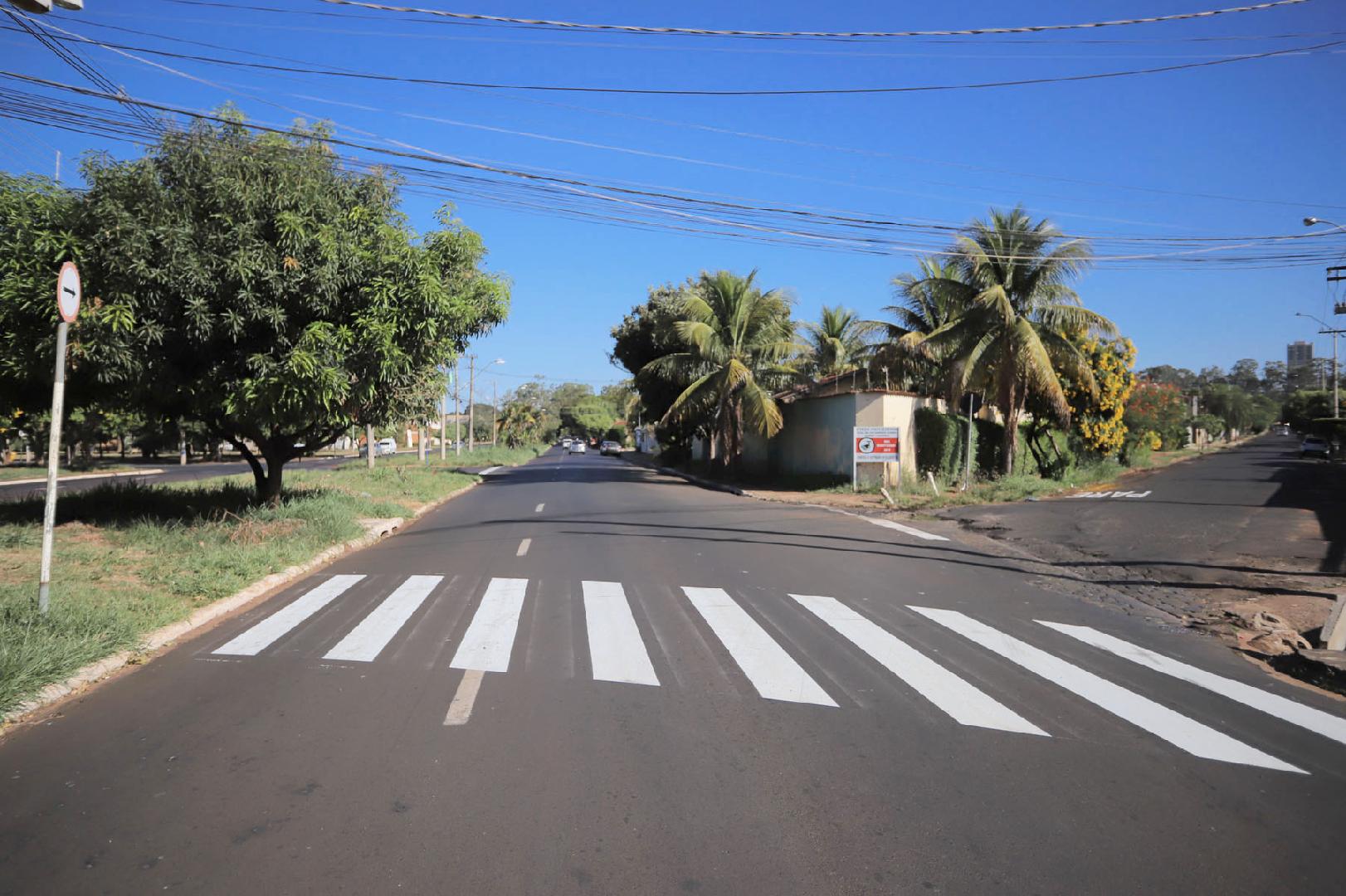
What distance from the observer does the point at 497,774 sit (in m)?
4.76

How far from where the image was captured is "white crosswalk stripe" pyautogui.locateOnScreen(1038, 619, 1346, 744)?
5.95 metres

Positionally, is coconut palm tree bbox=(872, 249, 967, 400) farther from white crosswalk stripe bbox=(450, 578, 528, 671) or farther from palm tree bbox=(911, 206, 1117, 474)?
white crosswalk stripe bbox=(450, 578, 528, 671)

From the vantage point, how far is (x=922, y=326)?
3138 cm

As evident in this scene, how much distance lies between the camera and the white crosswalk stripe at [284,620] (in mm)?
7609

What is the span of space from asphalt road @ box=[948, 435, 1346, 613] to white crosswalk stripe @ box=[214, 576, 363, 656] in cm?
953

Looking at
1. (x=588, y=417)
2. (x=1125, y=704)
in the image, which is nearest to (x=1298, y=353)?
(x=588, y=417)

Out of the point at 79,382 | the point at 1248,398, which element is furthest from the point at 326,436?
the point at 1248,398

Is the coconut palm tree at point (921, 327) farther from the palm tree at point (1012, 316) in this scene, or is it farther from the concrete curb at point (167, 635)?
the concrete curb at point (167, 635)

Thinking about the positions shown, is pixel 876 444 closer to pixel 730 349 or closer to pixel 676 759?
pixel 730 349

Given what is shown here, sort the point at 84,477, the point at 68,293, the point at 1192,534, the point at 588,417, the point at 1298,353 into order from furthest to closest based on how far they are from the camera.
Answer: the point at 1298,353, the point at 588,417, the point at 84,477, the point at 1192,534, the point at 68,293

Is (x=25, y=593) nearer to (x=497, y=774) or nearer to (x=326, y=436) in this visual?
(x=497, y=774)

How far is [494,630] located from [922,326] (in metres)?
26.1

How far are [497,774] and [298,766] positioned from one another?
113 cm

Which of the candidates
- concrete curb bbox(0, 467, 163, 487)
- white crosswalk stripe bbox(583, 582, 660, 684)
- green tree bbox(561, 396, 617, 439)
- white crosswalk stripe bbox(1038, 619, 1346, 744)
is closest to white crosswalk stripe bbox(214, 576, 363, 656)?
white crosswalk stripe bbox(583, 582, 660, 684)
